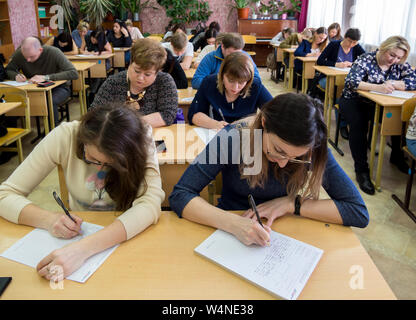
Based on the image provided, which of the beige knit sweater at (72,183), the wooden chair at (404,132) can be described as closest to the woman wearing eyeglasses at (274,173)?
the beige knit sweater at (72,183)

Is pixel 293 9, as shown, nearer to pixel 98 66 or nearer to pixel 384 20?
pixel 384 20

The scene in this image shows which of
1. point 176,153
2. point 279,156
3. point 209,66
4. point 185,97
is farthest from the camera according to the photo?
point 209,66

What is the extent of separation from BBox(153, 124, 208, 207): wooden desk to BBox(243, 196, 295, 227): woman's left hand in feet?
2.25

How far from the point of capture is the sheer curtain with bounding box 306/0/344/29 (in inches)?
281

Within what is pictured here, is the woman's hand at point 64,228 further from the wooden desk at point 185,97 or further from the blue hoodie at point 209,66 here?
the blue hoodie at point 209,66

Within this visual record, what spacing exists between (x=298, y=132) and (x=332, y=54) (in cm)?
410

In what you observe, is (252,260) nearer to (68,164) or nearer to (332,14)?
(68,164)

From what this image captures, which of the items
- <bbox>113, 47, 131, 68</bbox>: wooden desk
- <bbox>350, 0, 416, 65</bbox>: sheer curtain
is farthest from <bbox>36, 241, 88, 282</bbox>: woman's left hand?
<bbox>113, 47, 131, 68</bbox>: wooden desk

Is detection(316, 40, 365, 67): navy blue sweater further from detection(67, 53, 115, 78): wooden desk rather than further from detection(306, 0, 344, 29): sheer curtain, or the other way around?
detection(67, 53, 115, 78): wooden desk

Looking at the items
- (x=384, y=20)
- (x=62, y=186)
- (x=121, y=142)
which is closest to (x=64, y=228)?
(x=121, y=142)

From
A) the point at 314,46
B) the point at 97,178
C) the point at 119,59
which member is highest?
the point at 314,46

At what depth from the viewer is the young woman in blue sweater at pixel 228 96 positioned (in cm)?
233

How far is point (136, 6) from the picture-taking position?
931 centimetres

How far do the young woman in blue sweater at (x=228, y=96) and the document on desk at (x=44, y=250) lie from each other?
4.54ft
